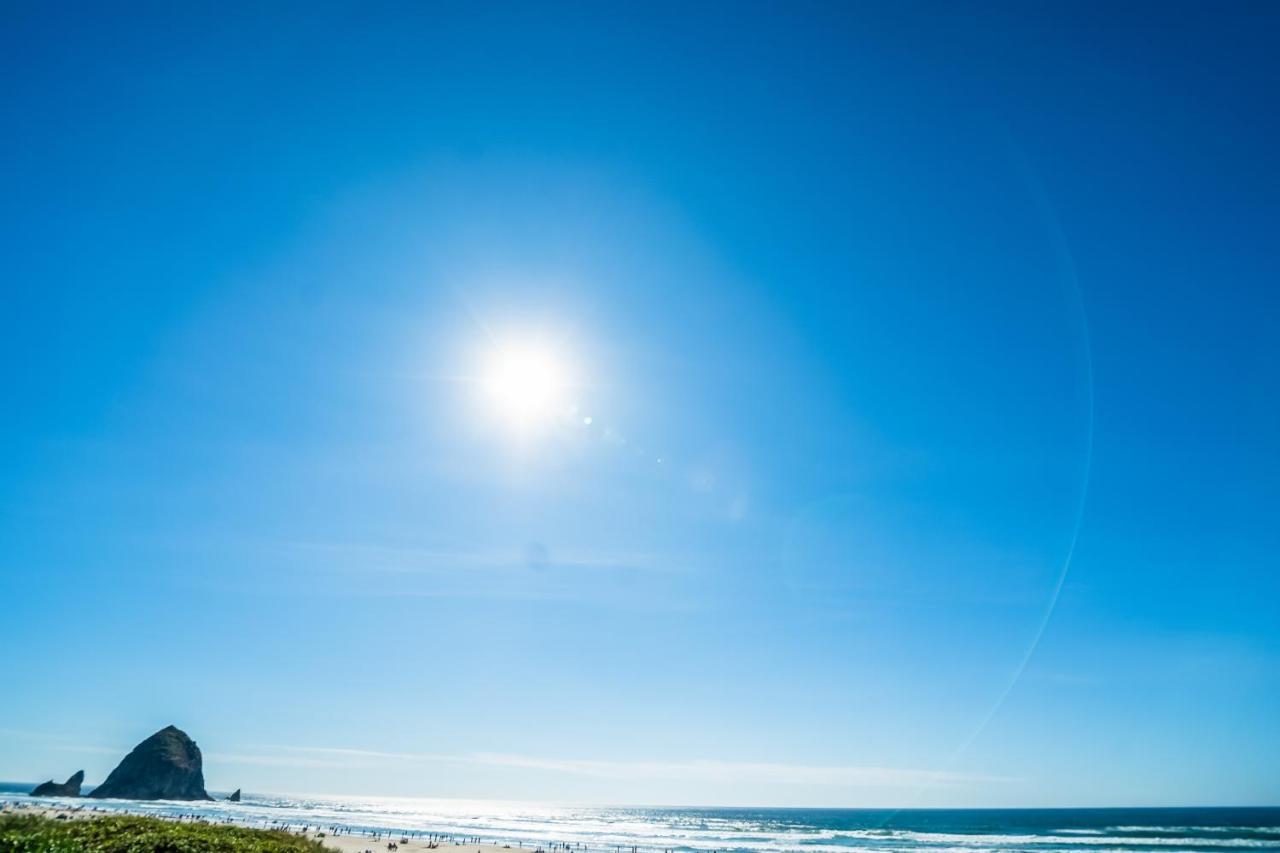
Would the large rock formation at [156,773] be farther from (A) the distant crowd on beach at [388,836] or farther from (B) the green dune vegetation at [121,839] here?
(B) the green dune vegetation at [121,839]

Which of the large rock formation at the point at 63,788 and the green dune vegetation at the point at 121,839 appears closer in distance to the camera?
the green dune vegetation at the point at 121,839

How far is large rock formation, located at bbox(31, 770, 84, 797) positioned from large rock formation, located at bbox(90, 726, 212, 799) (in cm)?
378

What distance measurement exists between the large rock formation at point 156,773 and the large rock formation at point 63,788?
378 cm

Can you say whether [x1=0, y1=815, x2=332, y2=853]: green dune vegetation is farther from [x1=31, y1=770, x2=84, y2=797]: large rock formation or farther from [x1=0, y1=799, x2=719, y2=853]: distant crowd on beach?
[x1=31, y1=770, x2=84, y2=797]: large rock formation

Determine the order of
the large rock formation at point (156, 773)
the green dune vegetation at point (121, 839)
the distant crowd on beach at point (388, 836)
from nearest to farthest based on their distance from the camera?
the green dune vegetation at point (121, 839) < the distant crowd on beach at point (388, 836) < the large rock formation at point (156, 773)

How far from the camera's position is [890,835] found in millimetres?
97312

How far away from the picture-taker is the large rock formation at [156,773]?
4788 inches

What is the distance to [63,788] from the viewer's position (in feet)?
407

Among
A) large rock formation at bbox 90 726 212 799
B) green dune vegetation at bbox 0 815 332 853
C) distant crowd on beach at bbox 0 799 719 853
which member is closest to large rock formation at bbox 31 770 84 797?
large rock formation at bbox 90 726 212 799

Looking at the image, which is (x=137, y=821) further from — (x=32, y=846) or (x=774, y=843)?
(x=774, y=843)

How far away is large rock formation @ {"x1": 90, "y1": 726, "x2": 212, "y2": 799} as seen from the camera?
122m

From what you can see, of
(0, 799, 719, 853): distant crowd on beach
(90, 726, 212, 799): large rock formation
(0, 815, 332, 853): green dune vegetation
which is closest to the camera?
(0, 815, 332, 853): green dune vegetation

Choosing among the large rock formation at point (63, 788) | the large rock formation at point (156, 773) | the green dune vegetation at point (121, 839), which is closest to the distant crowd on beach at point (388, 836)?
the green dune vegetation at point (121, 839)

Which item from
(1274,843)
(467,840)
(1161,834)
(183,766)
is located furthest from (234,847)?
(183,766)
